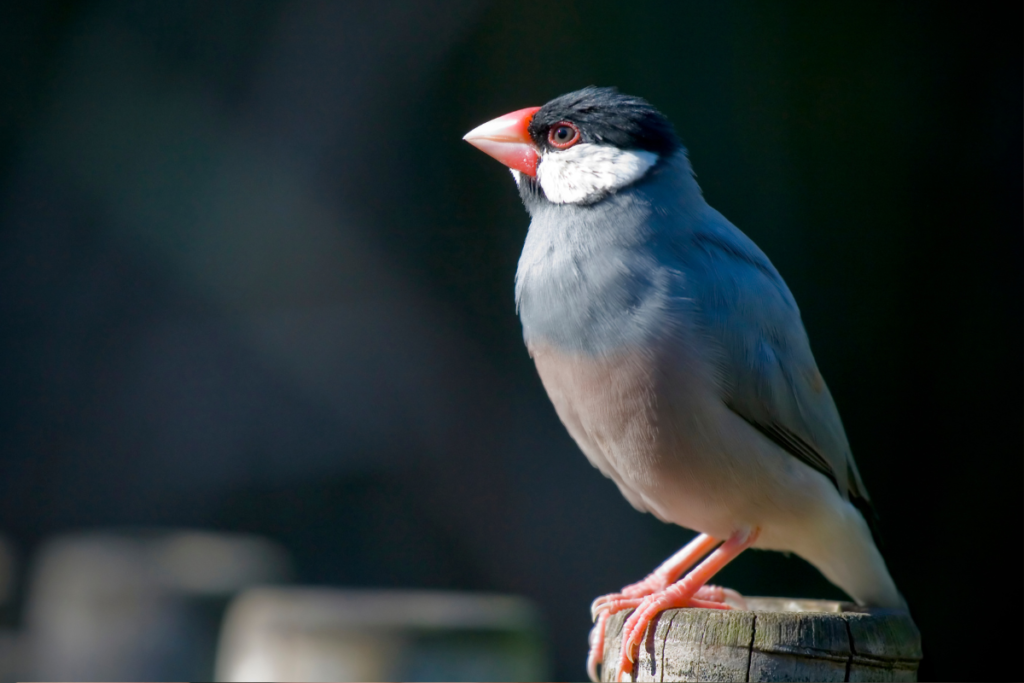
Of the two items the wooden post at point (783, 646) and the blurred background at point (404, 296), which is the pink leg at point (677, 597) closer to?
the wooden post at point (783, 646)

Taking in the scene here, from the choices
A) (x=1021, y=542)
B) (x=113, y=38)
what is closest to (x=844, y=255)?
(x=1021, y=542)

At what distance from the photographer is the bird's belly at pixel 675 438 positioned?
1855 mm

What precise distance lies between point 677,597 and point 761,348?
0.55 meters

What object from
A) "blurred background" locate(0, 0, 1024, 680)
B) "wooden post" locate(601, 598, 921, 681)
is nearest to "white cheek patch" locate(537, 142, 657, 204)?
"wooden post" locate(601, 598, 921, 681)

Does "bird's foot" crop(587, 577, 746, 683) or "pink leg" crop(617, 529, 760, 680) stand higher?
"pink leg" crop(617, 529, 760, 680)

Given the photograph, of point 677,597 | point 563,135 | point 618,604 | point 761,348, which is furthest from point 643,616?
point 563,135

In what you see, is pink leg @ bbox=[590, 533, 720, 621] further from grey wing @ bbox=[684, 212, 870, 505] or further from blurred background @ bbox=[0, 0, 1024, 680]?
blurred background @ bbox=[0, 0, 1024, 680]

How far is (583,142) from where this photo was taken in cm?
211

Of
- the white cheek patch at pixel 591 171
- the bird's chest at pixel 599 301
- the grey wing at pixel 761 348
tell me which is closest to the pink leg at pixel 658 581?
the grey wing at pixel 761 348

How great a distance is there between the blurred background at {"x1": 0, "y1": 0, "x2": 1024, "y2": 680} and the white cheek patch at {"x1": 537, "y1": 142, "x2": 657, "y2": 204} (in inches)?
81.9

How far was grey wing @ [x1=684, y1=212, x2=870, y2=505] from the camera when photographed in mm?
1917

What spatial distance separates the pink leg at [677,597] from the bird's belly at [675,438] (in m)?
0.05

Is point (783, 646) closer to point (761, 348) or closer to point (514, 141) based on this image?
point (761, 348)

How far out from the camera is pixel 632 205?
2.02 meters
